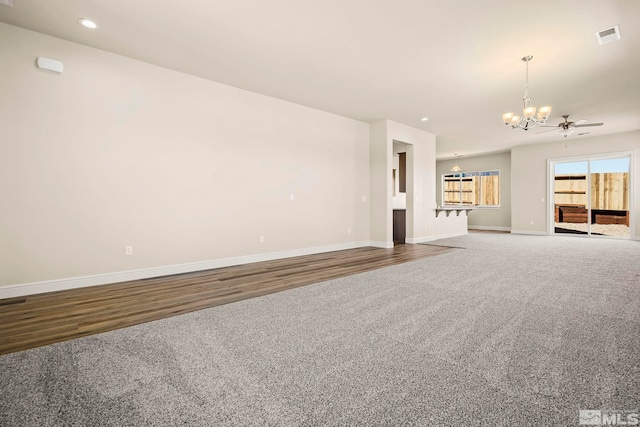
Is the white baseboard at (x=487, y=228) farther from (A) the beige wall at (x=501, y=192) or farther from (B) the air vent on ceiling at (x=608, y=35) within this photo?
(B) the air vent on ceiling at (x=608, y=35)

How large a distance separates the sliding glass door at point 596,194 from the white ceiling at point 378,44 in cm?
357

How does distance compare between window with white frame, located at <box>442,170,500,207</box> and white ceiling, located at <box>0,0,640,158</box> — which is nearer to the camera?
white ceiling, located at <box>0,0,640,158</box>

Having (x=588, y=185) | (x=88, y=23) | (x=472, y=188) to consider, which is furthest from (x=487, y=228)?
(x=88, y=23)

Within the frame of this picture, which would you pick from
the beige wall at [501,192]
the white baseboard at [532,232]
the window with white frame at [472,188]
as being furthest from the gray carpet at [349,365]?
the window with white frame at [472,188]

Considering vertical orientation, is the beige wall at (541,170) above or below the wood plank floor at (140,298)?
above

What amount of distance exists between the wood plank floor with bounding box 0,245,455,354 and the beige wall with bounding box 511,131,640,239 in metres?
7.25

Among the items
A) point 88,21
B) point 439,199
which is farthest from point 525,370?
point 439,199

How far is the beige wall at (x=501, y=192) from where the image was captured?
1091 centimetres

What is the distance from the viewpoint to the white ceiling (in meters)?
2.91

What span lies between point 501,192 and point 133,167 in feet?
39.6

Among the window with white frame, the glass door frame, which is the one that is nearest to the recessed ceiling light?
the glass door frame

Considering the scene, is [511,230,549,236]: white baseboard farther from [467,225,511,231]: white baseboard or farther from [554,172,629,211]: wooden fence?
[554,172,629,211]: wooden fence

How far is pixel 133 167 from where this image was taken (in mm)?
3900

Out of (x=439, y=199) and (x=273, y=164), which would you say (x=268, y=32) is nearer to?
(x=273, y=164)
